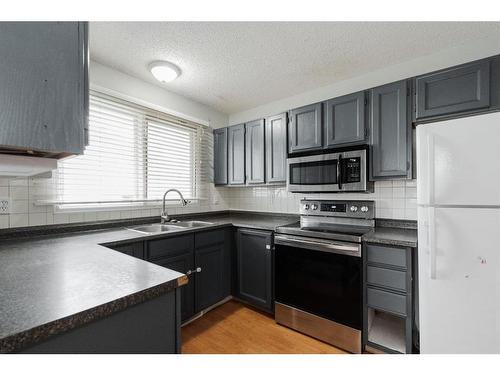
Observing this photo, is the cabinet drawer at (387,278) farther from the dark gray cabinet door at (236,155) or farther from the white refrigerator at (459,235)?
the dark gray cabinet door at (236,155)

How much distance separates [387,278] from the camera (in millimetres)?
1642

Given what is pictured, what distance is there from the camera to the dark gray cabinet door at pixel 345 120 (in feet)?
6.63

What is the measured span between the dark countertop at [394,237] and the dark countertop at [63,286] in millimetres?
1411

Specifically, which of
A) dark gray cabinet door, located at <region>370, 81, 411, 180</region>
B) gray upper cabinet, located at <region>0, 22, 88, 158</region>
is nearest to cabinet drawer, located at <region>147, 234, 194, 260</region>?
gray upper cabinet, located at <region>0, 22, 88, 158</region>

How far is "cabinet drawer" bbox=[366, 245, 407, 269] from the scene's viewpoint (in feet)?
5.23

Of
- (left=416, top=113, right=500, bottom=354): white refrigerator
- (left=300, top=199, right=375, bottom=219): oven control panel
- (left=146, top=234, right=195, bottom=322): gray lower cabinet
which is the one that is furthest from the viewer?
(left=300, top=199, right=375, bottom=219): oven control panel

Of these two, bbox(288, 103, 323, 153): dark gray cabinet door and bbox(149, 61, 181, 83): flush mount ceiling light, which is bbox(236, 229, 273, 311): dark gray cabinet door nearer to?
bbox(288, 103, 323, 153): dark gray cabinet door

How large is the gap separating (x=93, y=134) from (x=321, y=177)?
211 centimetres

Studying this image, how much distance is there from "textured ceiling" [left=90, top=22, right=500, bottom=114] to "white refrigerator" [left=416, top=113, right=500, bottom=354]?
87 cm

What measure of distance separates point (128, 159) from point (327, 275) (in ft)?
→ 7.02

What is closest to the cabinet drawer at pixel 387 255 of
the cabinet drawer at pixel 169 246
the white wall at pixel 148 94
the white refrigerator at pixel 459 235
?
the white refrigerator at pixel 459 235

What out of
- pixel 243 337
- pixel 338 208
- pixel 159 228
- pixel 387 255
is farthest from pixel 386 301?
pixel 159 228
